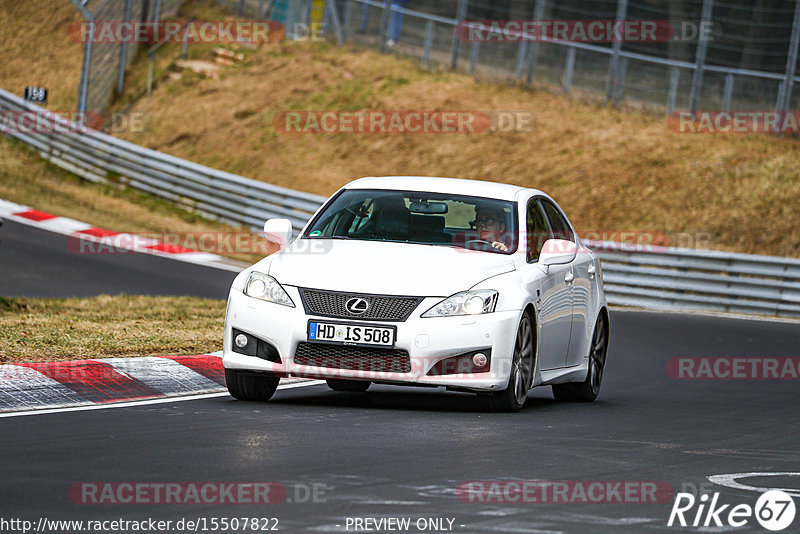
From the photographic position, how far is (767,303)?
23.4m

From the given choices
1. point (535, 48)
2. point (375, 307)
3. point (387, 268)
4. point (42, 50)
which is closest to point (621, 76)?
point (535, 48)

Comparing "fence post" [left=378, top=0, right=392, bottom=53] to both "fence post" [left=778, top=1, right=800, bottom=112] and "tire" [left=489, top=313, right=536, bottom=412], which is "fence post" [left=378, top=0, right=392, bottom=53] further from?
"tire" [left=489, top=313, right=536, bottom=412]

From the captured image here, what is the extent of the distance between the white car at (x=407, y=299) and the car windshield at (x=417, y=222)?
1cm

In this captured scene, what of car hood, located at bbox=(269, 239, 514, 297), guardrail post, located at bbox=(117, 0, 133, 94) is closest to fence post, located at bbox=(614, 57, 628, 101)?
guardrail post, located at bbox=(117, 0, 133, 94)

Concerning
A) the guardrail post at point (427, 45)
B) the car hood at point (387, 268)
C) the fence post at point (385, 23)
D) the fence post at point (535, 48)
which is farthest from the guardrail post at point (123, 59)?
the car hood at point (387, 268)

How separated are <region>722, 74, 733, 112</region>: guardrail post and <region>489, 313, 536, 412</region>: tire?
70.7 ft

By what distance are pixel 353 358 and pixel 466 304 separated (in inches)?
31.2

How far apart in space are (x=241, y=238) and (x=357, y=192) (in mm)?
17634

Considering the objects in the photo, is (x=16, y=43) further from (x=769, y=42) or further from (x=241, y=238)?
(x=769, y=42)

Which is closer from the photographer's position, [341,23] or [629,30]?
[629,30]

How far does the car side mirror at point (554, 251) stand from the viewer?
10.5 meters

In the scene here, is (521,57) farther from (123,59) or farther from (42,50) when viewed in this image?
(42,50)

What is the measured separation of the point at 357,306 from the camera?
9.40 metres

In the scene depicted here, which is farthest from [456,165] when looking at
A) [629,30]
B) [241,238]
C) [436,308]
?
[436,308]
